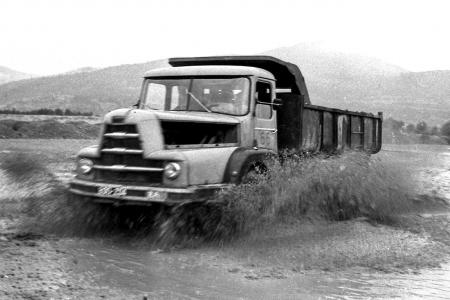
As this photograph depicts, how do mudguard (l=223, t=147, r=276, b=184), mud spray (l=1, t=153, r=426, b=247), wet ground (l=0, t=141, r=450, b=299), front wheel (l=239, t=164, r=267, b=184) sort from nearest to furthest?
wet ground (l=0, t=141, r=450, b=299), mud spray (l=1, t=153, r=426, b=247), mudguard (l=223, t=147, r=276, b=184), front wheel (l=239, t=164, r=267, b=184)

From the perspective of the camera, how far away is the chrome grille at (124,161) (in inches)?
272

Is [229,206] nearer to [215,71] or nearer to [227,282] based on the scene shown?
[227,282]

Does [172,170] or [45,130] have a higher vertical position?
[172,170]

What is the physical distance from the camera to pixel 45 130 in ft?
89.5

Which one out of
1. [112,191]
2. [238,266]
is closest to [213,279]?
[238,266]

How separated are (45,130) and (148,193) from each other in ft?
71.7

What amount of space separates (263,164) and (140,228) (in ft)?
6.16

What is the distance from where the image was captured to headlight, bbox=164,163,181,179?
266 inches

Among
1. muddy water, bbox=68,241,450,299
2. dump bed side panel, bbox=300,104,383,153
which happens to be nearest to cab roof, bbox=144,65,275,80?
dump bed side panel, bbox=300,104,383,153

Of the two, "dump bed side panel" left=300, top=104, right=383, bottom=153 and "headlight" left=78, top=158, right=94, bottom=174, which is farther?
"dump bed side panel" left=300, top=104, right=383, bottom=153

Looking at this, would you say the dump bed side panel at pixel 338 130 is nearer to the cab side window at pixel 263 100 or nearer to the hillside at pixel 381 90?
the cab side window at pixel 263 100

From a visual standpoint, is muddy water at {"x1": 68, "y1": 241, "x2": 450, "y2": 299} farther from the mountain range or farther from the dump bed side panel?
the mountain range

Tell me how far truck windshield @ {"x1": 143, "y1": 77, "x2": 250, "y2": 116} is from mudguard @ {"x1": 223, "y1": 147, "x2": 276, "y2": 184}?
0.70 meters

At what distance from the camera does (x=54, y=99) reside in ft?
201
